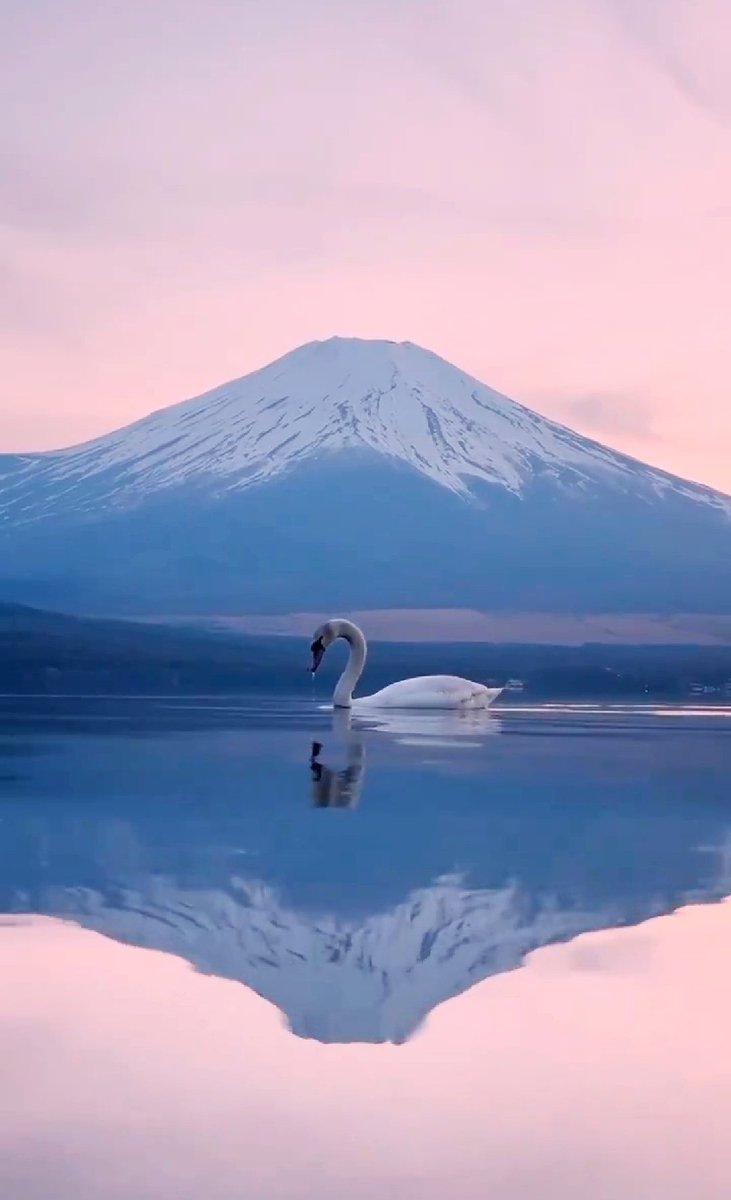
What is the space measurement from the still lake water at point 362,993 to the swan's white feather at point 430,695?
1228cm

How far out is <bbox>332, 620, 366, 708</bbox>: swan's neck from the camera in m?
24.1

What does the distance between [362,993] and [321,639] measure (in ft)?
68.4

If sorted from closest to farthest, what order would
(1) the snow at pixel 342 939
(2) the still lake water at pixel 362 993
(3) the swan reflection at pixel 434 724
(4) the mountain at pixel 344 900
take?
(2) the still lake water at pixel 362 993 → (1) the snow at pixel 342 939 → (4) the mountain at pixel 344 900 → (3) the swan reflection at pixel 434 724

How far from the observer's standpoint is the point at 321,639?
26281 millimetres

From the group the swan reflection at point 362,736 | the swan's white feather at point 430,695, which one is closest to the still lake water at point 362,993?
the swan reflection at point 362,736

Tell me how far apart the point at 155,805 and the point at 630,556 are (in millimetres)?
93876

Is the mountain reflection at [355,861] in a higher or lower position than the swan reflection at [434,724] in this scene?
lower

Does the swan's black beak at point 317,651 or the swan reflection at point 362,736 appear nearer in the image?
the swan reflection at point 362,736

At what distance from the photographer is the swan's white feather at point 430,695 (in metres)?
24.0

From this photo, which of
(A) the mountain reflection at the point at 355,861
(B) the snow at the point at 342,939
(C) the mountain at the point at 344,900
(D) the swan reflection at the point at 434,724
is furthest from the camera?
(D) the swan reflection at the point at 434,724

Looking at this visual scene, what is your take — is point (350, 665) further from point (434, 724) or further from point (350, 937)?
point (350, 937)

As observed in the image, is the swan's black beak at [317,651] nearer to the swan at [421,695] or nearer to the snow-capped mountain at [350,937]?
the swan at [421,695]

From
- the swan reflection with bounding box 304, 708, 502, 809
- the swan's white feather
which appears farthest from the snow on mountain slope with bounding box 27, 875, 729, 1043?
the swan's white feather

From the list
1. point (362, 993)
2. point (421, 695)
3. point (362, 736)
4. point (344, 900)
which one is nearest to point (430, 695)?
point (421, 695)
